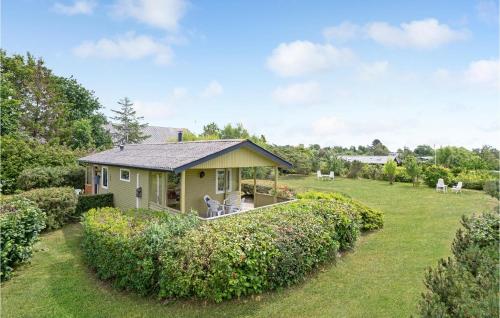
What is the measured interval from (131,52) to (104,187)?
7429mm

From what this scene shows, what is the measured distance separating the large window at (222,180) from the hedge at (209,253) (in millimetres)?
5499

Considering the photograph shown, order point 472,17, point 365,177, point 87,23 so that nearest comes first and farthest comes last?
point 472,17 < point 87,23 < point 365,177

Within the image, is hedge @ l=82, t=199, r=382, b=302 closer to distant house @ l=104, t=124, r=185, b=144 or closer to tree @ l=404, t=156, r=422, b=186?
tree @ l=404, t=156, r=422, b=186

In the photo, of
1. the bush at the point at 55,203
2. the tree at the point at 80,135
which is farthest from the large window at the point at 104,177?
the tree at the point at 80,135

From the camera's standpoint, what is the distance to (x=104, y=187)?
16.2 meters

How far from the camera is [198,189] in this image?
1288cm

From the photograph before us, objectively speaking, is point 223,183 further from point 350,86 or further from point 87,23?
point 87,23

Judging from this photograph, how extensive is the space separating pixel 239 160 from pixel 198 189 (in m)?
2.22

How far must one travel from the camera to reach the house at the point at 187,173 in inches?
448

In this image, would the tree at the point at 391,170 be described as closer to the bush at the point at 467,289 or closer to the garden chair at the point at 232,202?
the garden chair at the point at 232,202

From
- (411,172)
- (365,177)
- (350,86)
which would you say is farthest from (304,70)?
(365,177)

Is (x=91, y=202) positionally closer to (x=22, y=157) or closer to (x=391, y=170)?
(x=22, y=157)

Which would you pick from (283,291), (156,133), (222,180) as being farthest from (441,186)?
(156,133)

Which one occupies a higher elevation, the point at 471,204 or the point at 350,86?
the point at 350,86
